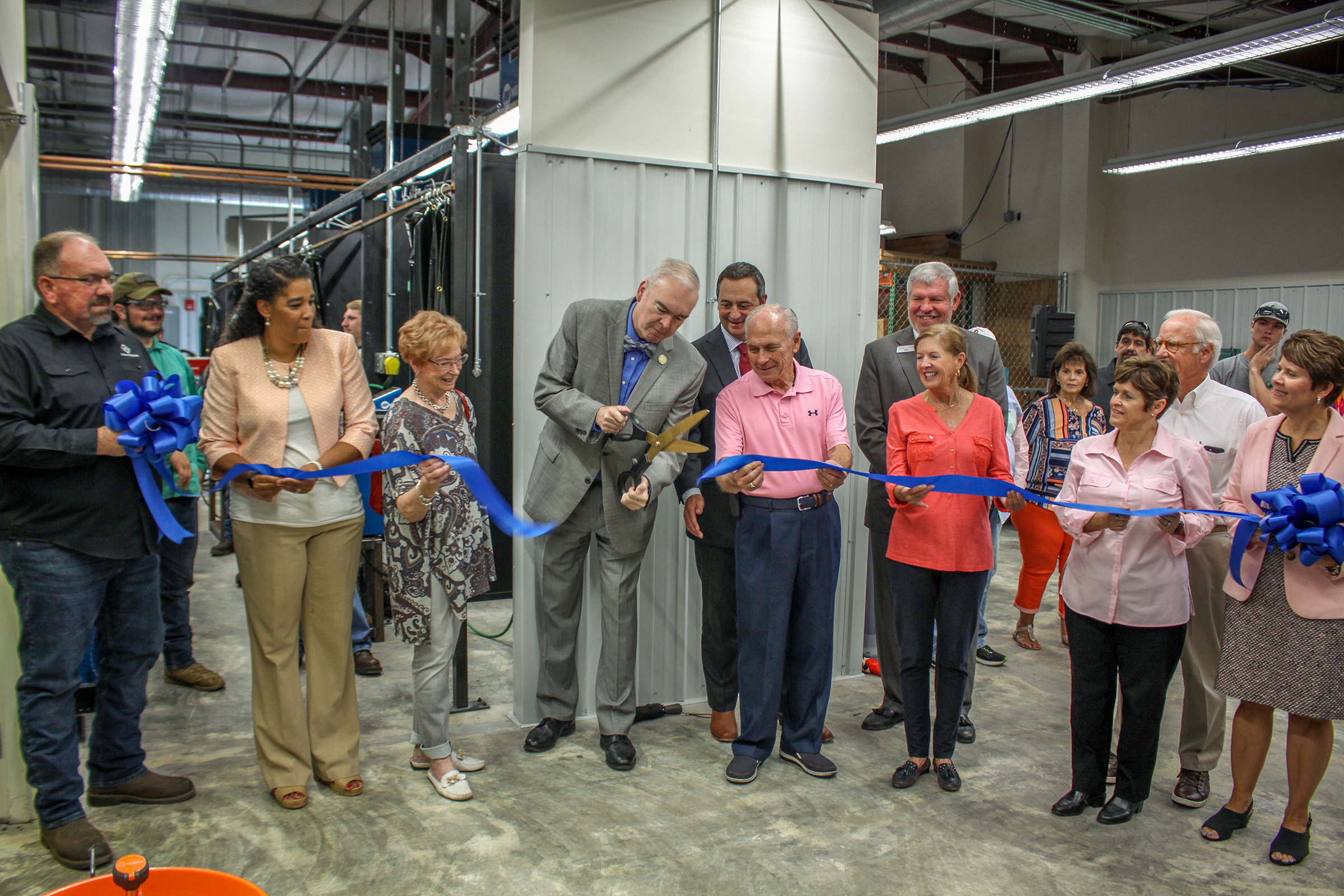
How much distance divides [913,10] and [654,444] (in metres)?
4.95

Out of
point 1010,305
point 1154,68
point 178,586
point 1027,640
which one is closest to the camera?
point 178,586

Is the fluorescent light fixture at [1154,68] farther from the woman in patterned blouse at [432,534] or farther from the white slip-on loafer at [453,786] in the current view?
the white slip-on loafer at [453,786]

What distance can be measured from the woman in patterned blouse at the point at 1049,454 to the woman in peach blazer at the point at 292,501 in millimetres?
3324

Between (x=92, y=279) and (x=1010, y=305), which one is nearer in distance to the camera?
(x=92, y=279)

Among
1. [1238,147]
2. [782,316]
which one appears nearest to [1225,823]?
[782,316]

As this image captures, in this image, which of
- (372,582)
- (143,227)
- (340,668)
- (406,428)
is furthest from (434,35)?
(143,227)

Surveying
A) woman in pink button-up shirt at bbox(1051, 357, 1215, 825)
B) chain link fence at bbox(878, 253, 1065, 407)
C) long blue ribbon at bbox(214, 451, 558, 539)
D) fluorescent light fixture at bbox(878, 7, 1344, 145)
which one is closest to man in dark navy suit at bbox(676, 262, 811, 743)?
long blue ribbon at bbox(214, 451, 558, 539)

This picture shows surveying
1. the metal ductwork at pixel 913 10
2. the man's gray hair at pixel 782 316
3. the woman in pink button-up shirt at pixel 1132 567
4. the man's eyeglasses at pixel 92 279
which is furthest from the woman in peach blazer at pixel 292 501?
the metal ductwork at pixel 913 10

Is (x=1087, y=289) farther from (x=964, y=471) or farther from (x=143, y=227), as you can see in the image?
(x=143, y=227)

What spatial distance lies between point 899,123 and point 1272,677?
7277 mm

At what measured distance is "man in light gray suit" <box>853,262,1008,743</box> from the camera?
137 inches

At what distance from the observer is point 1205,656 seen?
314cm

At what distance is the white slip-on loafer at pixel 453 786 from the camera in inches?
117

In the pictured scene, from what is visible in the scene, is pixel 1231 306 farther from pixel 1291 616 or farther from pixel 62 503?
pixel 62 503
